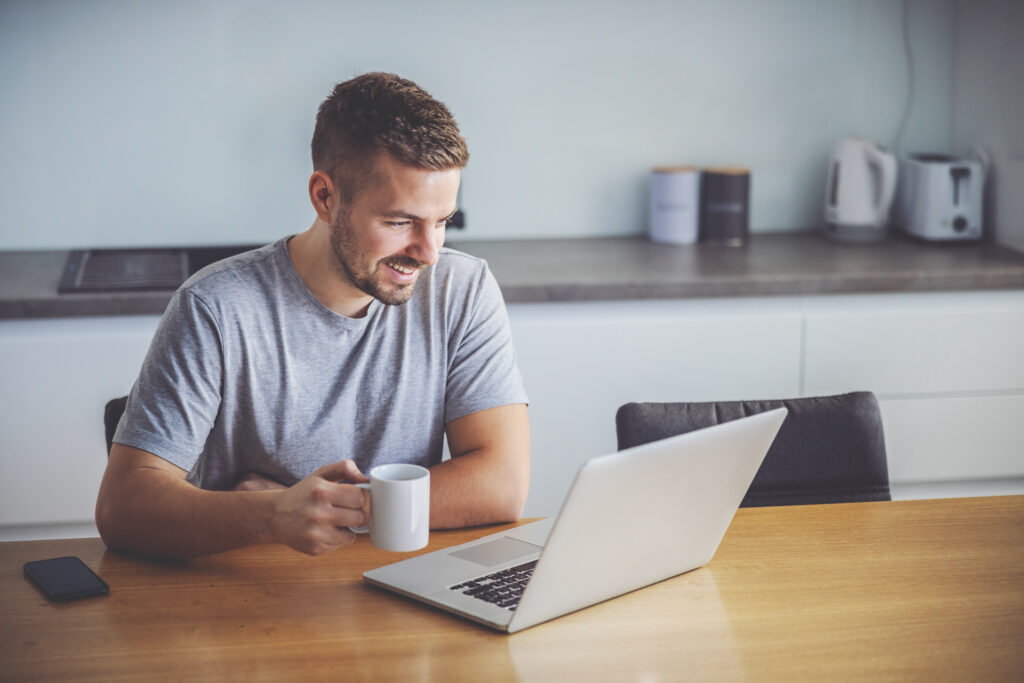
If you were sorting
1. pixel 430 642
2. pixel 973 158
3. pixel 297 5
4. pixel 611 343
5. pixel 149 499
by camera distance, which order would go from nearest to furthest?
pixel 430 642 → pixel 149 499 → pixel 611 343 → pixel 297 5 → pixel 973 158

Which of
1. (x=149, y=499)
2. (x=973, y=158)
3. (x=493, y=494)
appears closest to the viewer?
(x=149, y=499)

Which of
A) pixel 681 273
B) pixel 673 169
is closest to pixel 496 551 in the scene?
pixel 681 273

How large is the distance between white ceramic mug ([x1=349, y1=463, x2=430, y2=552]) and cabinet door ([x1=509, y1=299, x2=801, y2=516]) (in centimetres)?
129

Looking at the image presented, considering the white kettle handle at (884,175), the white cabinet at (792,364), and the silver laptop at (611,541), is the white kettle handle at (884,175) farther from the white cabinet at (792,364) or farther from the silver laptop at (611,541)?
the silver laptop at (611,541)

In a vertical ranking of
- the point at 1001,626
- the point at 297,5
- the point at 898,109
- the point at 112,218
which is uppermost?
the point at 297,5

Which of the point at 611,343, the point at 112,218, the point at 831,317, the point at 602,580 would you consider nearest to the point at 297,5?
the point at 112,218

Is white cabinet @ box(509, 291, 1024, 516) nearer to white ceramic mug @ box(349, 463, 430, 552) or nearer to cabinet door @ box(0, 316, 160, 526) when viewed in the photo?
cabinet door @ box(0, 316, 160, 526)

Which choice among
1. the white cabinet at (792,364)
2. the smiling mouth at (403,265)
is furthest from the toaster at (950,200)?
the smiling mouth at (403,265)

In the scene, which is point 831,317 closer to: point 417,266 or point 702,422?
point 702,422

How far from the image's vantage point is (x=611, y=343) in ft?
8.09

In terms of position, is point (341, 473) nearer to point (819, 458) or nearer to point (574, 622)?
point (574, 622)

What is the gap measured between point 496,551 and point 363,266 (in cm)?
43

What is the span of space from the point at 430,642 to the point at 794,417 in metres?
0.78

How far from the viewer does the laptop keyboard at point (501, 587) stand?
1.15 m
